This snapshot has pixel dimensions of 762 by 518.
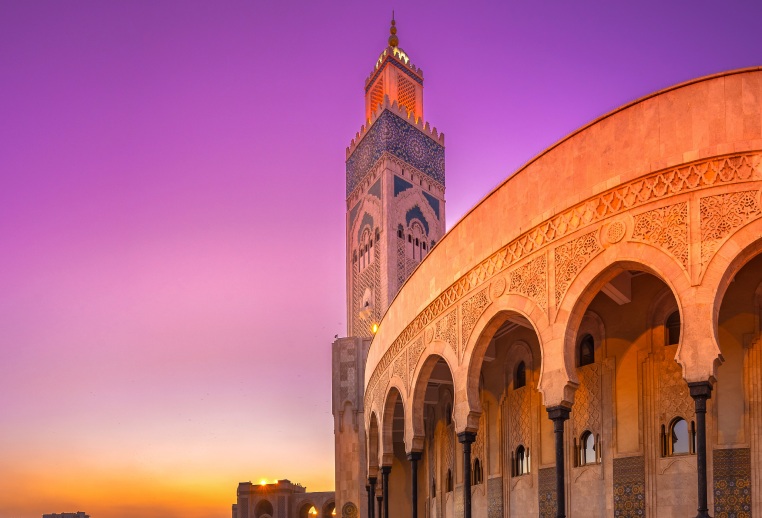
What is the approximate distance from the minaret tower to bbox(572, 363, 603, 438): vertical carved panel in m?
18.8

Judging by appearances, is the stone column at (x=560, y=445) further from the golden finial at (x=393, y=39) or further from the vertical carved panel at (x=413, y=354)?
the golden finial at (x=393, y=39)

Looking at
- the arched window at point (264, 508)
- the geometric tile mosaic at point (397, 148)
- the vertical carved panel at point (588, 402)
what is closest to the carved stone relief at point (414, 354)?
the vertical carved panel at point (588, 402)

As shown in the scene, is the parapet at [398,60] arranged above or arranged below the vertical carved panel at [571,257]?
above

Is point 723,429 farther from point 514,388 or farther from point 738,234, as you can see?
point 514,388

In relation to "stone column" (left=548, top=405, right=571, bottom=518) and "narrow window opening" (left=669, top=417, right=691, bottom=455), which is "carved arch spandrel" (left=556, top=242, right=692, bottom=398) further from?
"narrow window opening" (left=669, top=417, right=691, bottom=455)

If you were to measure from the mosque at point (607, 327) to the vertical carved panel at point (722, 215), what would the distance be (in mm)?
13

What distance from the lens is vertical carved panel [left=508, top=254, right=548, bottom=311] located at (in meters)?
8.88

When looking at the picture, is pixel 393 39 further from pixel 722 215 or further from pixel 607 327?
pixel 722 215

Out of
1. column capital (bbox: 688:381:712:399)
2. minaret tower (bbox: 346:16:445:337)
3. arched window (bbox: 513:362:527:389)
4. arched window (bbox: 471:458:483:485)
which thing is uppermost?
minaret tower (bbox: 346:16:445:337)

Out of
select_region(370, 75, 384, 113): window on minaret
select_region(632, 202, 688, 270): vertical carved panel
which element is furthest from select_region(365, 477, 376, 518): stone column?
select_region(370, 75, 384, 113): window on minaret

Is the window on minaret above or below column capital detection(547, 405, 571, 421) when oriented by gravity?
above

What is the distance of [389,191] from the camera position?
100ft

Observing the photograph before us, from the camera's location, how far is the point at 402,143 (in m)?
32.2

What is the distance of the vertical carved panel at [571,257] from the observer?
27.4 feet
